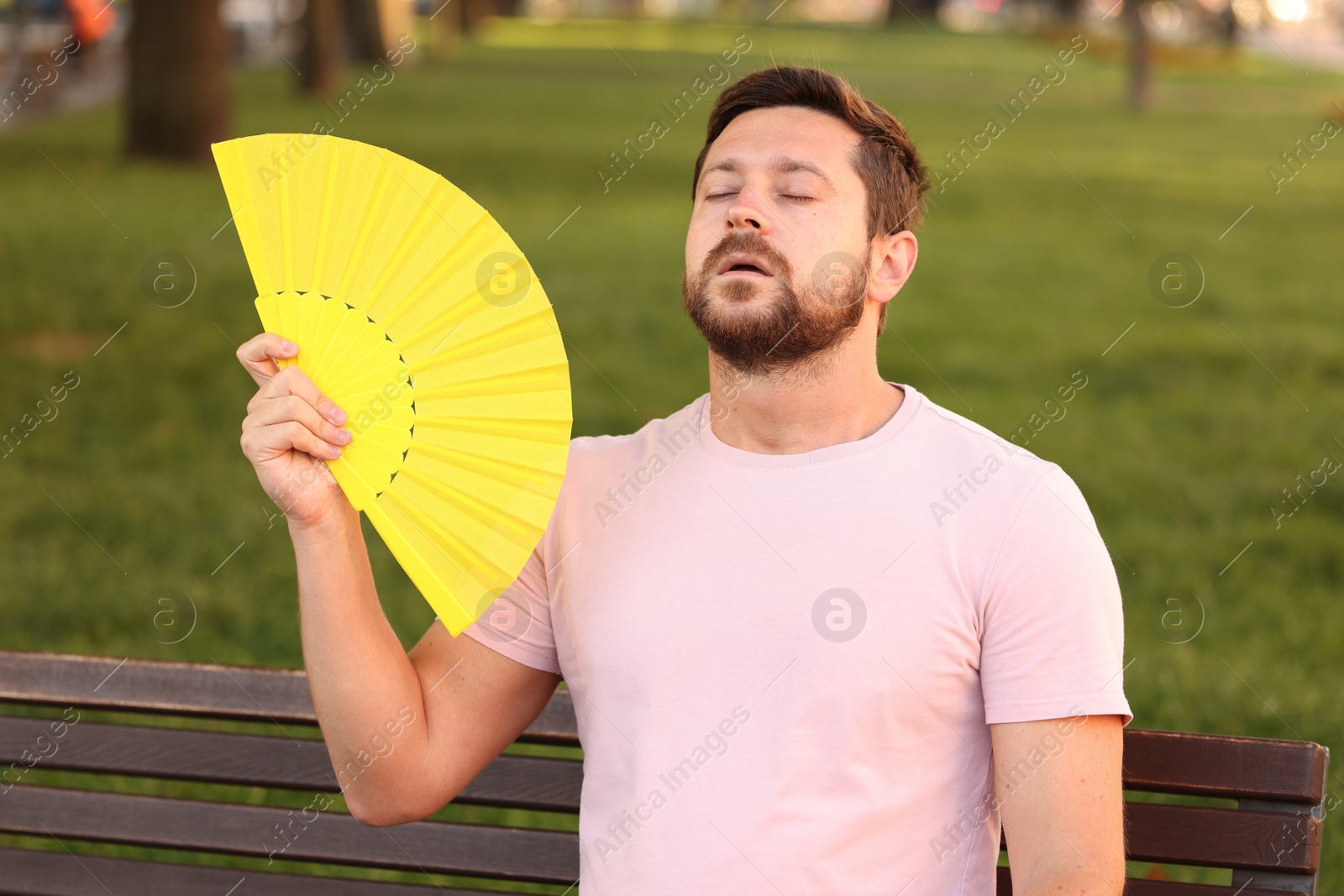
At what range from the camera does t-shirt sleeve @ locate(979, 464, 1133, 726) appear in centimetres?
186

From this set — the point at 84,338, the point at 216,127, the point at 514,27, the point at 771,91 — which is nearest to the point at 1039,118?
the point at 216,127

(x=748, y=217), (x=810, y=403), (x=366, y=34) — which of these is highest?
(x=748, y=217)

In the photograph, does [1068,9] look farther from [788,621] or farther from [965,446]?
[788,621]

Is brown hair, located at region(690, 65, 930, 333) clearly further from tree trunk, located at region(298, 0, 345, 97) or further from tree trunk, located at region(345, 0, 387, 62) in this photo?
tree trunk, located at region(345, 0, 387, 62)

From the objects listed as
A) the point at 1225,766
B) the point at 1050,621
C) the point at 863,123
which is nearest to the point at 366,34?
the point at 863,123

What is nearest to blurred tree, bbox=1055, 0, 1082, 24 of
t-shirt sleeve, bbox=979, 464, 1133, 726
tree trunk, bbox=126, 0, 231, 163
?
tree trunk, bbox=126, 0, 231, 163

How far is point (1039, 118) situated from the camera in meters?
25.6

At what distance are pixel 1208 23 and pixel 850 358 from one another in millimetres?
46603

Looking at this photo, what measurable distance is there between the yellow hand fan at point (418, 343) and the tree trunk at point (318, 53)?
2301 centimetres

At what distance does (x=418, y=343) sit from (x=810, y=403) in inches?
23.4

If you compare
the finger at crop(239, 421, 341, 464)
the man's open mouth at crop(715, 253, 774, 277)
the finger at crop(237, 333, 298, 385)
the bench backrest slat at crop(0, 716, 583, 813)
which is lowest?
the bench backrest slat at crop(0, 716, 583, 813)

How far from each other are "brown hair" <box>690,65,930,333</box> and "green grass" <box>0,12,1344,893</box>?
0.24m

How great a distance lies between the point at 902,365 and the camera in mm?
8461

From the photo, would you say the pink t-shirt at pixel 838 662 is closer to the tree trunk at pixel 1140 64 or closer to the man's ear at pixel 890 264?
the man's ear at pixel 890 264
